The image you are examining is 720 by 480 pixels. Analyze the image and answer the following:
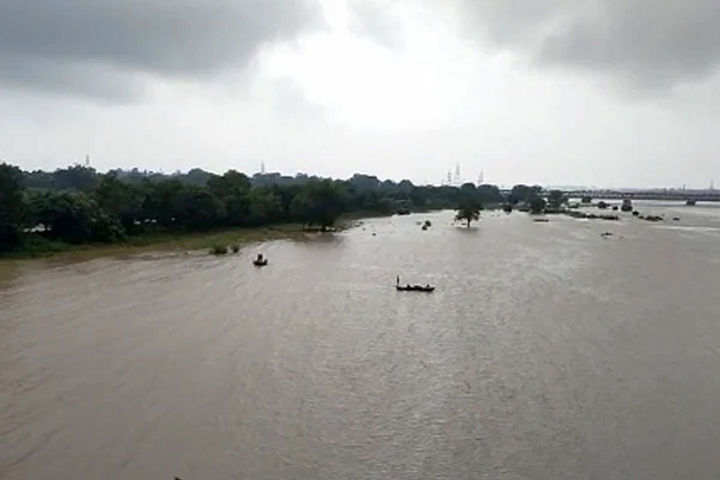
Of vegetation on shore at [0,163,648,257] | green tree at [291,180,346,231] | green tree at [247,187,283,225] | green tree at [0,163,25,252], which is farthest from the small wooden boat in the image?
Result: green tree at [247,187,283,225]

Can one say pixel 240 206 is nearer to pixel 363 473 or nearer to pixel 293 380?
pixel 293 380

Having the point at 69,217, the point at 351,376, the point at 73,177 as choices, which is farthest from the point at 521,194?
the point at 351,376

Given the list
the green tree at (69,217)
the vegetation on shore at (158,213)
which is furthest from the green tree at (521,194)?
the green tree at (69,217)

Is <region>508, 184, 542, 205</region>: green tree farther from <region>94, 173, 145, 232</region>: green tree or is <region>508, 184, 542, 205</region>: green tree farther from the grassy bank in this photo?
<region>94, 173, 145, 232</region>: green tree

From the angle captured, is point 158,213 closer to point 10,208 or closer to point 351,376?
point 10,208

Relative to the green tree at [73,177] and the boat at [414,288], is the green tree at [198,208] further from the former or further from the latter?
the green tree at [73,177]

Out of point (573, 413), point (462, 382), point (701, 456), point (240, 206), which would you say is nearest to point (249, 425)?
point (462, 382)

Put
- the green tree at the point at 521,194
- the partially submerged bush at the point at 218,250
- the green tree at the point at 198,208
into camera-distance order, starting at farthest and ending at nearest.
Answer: the green tree at the point at 521,194, the green tree at the point at 198,208, the partially submerged bush at the point at 218,250
